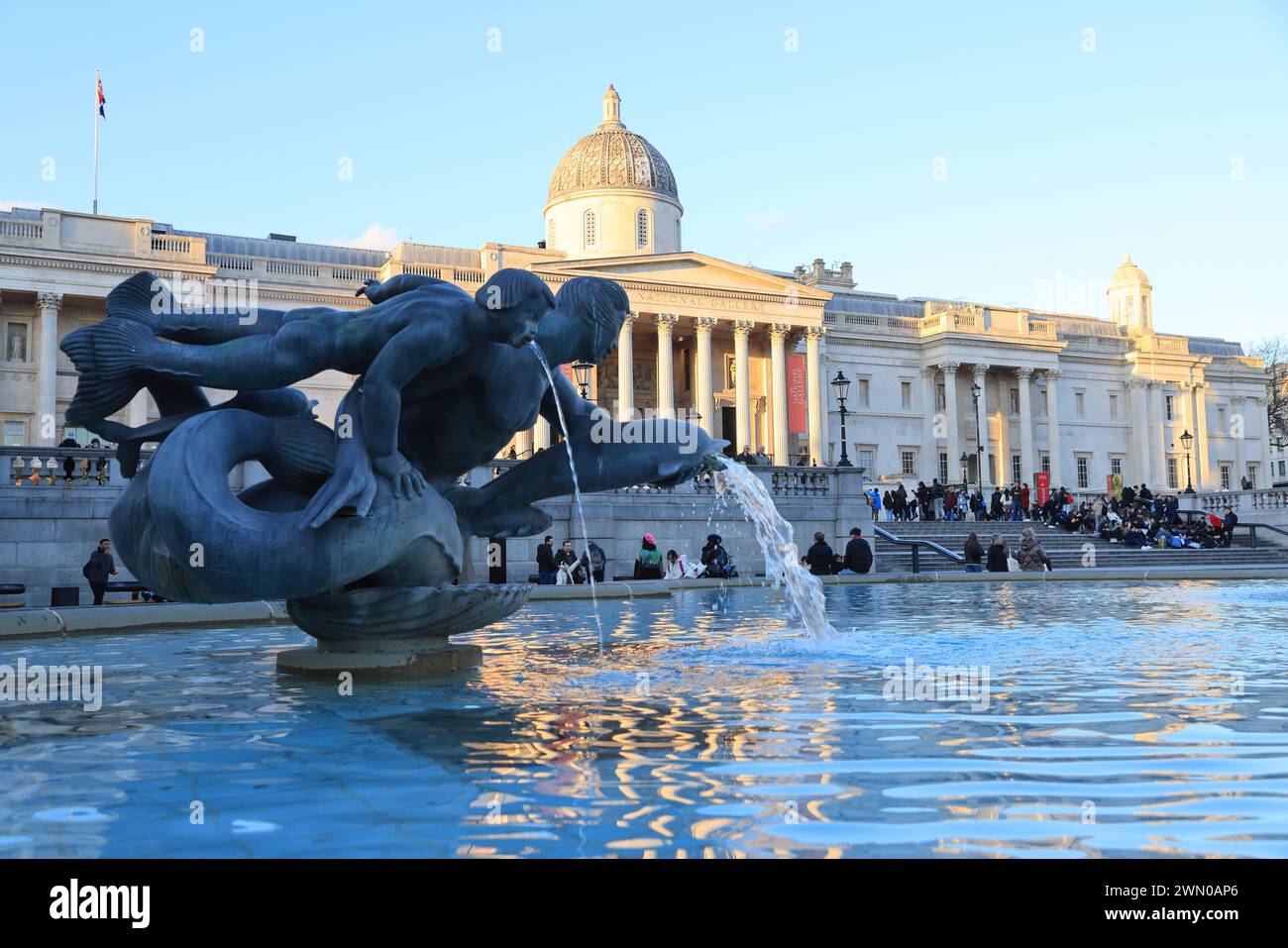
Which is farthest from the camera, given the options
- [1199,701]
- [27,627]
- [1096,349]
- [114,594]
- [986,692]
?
[1096,349]

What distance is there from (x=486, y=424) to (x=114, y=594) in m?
16.7

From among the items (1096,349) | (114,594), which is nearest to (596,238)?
(1096,349)

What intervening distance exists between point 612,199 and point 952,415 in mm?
23491

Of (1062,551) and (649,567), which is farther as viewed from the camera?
(1062,551)

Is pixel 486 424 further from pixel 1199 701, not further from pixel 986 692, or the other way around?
pixel 1199 701

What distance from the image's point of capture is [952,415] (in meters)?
66.9

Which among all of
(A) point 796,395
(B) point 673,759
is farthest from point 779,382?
(B) point 673,759

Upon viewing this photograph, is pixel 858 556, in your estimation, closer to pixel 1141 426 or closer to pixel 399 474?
pixel 399 474

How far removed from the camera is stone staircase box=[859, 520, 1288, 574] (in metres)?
29.1

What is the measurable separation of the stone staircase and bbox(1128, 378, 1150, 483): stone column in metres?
36.6

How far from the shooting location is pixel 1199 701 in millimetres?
5129

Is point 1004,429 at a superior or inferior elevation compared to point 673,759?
superior

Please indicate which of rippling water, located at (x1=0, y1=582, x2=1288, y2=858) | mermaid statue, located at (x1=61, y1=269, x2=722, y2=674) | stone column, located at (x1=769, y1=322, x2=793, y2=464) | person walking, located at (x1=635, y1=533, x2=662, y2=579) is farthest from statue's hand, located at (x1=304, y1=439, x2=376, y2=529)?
stone column, located at (x1=769, y1=322, x2=793, y2=464)

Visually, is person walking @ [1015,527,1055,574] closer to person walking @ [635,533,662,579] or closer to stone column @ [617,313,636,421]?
person walking @ [635,533,662,579]
